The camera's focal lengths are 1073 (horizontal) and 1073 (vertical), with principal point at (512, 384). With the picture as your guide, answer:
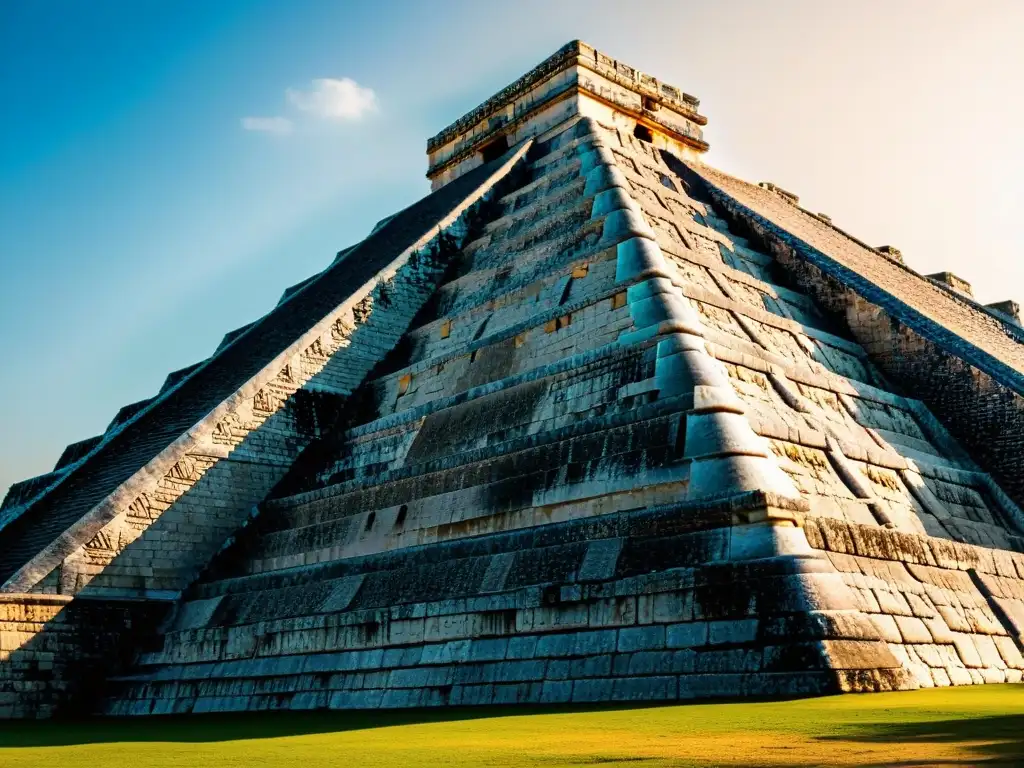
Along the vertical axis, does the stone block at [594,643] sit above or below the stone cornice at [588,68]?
below

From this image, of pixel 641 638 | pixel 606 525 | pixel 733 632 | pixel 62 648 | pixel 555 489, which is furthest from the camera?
pixel 62 648

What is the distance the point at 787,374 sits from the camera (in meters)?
11.4

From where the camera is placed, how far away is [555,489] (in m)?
9.38

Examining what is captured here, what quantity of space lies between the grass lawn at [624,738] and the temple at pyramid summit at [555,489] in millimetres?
700

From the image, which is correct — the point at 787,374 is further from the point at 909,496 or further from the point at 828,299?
the point at 828,299

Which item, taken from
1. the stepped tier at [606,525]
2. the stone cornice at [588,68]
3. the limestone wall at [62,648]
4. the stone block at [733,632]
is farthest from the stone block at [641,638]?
the stone cornice at [588,68]

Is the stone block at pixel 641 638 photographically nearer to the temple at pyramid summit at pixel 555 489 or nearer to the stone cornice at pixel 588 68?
the temple at pyramid summit at pixel 555 489

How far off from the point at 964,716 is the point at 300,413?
999 centimetres

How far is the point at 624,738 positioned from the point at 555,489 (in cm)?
412

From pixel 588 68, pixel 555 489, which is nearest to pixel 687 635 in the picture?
pixel 555 489

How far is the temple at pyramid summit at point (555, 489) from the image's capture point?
7.75m

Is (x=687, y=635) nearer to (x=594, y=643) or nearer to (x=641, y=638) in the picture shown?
(x=641, y=638)

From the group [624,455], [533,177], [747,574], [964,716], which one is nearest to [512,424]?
[624,455]

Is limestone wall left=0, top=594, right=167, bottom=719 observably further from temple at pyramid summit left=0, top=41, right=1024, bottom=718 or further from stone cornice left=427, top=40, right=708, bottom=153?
Result: stone cornice left=427, top=40, right=708, bottom=153
